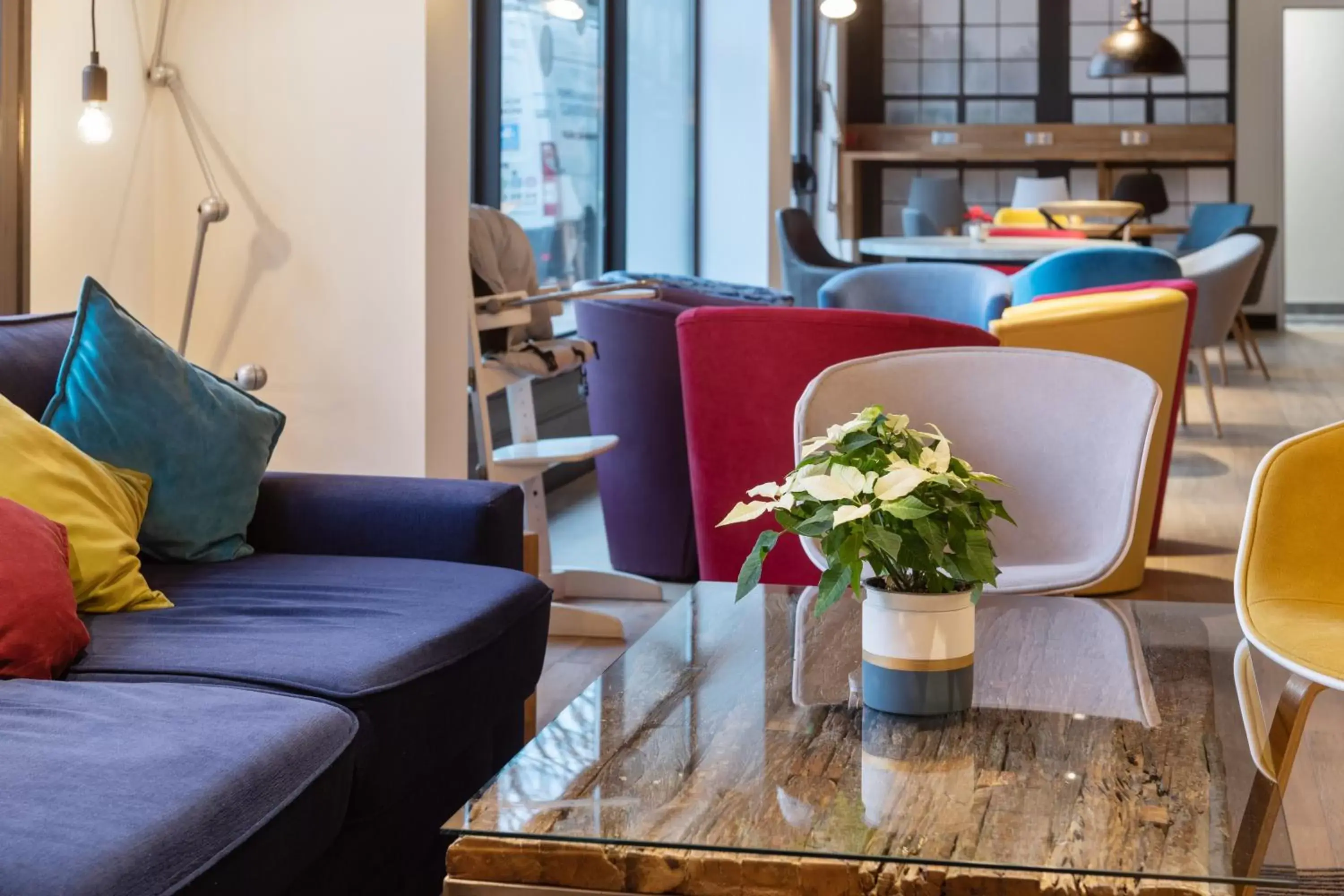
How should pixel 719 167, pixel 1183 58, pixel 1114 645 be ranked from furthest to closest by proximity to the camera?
pixel 1183 58 < pixel 719 167 < pixel 1114 645

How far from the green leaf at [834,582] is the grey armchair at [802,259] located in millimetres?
5482

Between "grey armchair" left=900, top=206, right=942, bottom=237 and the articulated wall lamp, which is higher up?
"grey armchair" left=900, top=206, right=942, bottom=237

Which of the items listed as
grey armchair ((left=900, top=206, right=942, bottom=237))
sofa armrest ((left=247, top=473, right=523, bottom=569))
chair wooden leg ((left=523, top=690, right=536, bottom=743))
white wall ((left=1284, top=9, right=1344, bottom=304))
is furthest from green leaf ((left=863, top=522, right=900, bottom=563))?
white wall ((left=1284, top=9, right=1344, bottom=304))

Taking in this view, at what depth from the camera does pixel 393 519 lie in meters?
2.59

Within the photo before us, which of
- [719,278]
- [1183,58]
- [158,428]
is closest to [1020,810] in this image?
[158,428]

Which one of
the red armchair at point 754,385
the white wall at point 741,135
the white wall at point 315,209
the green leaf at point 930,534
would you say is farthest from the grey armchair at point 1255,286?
the green leaf at point 930,534

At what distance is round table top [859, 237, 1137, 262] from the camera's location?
618cm

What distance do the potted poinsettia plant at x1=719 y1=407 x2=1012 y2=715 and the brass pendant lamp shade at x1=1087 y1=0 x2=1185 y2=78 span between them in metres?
7.82

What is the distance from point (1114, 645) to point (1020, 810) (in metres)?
0.62

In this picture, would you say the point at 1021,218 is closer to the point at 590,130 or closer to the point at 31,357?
the point at 590,130

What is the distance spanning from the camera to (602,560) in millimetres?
4531

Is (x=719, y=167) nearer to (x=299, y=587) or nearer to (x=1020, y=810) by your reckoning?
(x=299, y=587)

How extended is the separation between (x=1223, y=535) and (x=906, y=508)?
355 centimetres

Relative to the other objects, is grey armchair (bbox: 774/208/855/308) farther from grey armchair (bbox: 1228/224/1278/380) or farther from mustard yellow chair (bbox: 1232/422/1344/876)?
mustard yellow chair (bbox: 1232/422/1344/876)
